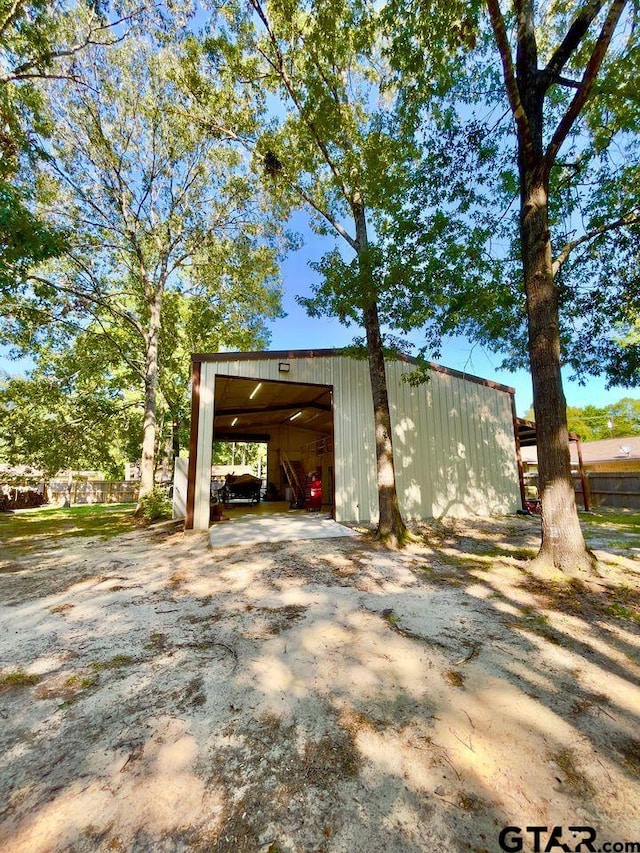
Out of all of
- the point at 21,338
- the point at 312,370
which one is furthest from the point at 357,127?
the point at 21,338

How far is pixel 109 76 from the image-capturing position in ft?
28.7

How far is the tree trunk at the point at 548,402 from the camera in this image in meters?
4.16

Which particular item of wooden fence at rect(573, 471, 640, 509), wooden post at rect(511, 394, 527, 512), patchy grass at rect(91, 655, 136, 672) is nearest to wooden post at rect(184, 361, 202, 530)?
patchy grass at rect(91, 655, 136, 672)

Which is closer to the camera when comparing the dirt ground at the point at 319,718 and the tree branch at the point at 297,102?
the dirt ground at the point at 319,718

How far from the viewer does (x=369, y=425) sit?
867cm

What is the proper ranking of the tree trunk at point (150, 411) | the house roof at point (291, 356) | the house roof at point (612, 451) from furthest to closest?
the house roof at point (612, 451) → the tree trunk at point (150, 411) → the house roof at point (291, 356)

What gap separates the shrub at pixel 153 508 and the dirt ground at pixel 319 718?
5835mm

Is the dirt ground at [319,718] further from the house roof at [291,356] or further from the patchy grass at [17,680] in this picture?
the house roof at [291,356]

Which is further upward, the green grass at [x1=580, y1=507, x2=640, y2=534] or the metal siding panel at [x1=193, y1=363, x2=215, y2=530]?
the metal siding panel at [x1=193, y1=363, x2=215, y2=530]

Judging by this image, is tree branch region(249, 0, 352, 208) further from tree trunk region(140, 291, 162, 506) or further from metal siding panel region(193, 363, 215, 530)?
tree trunk region(140, 291, 162, 506)

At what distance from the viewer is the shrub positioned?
943 centimetres

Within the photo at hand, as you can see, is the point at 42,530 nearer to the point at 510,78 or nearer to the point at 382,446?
the point at 382,446

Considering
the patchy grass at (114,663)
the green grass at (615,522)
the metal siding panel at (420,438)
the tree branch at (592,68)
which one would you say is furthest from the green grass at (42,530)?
the green grass at (615,522)

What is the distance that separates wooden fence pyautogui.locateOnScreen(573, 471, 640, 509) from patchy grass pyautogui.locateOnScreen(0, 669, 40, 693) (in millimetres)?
13510
